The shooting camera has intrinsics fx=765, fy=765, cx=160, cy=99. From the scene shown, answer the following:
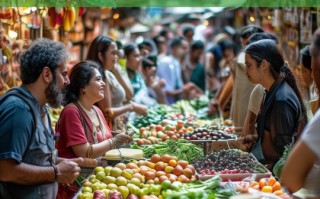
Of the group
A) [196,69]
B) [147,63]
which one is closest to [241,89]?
[147,63]

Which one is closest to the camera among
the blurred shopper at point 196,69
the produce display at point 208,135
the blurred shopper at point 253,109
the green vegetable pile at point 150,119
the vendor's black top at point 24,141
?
the vendor's black top at point 24,141

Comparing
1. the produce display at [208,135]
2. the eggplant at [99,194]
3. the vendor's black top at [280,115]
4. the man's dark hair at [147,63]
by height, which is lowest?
the man's dark hair at [147,63]

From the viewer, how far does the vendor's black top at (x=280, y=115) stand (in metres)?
6.75

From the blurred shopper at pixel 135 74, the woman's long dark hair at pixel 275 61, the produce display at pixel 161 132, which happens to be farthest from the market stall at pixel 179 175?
the blurred shopper at pixel 135 74

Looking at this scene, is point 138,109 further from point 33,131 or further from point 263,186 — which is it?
point 33,131

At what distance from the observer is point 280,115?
6.77 m

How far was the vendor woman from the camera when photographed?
677cm

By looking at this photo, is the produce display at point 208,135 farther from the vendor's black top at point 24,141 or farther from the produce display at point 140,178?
the vendor's black top at point 24,141

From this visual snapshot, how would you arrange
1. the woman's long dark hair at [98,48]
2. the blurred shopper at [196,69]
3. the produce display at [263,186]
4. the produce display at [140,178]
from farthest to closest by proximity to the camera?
1. the blurred shopper at [196,69]
2. the woman's long dark hair at [98,48]
3. the produce display at [140,178]
4. the produce display at [263,186]

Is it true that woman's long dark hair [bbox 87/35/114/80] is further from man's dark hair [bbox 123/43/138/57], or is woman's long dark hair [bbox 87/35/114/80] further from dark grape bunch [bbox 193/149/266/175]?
man's dark hair [bbox 123/43/138/57]

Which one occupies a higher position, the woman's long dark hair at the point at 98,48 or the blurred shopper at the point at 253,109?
the woman's long dark hair at the point at 98,48

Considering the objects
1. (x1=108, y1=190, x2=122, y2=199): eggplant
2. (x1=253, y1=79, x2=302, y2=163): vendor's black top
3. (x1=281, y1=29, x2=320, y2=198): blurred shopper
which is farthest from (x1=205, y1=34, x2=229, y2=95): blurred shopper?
(x1=281, y1=29, x2=320, y2=198): blurred shopper

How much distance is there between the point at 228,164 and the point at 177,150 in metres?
0.93

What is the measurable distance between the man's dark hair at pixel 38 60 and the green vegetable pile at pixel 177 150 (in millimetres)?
2100
